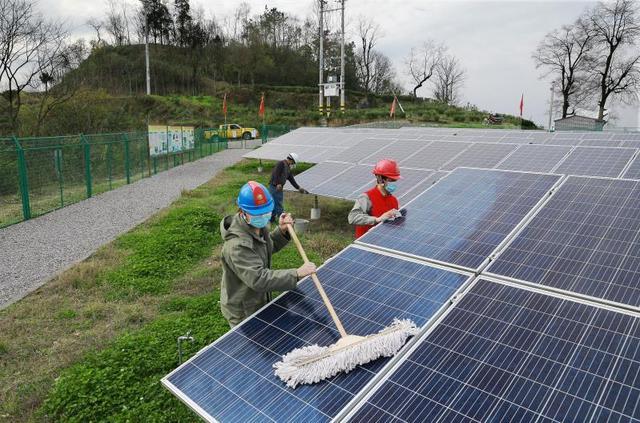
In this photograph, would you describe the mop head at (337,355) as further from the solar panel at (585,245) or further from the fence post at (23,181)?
the fence post at (23,181)

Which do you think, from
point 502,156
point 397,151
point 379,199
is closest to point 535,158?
point 502,156

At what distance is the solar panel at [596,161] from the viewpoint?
8.90m

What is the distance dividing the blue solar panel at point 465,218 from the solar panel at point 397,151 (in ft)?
21.2

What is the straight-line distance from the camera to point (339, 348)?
298cm

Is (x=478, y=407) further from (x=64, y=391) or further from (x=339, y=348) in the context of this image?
(x=64, y=391)

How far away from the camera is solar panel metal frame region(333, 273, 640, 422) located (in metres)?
2.59

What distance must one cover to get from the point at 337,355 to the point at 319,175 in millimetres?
9236

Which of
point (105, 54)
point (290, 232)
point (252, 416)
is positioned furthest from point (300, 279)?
point (105, 54)

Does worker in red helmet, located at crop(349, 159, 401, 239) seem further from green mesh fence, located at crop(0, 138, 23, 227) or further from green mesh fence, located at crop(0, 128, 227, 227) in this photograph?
green mesh fence, located at crop(0, 138, 23, 227)

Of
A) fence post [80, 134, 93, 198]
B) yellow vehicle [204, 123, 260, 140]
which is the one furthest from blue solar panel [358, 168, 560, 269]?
yellow vehicle [204, 123, 260, 140]

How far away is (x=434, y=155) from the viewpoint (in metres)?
11.5

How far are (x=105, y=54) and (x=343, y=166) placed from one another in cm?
7441

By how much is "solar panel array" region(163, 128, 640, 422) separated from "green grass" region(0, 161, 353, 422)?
240 cm

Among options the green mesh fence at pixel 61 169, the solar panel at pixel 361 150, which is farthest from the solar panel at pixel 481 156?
the green mesh fence at pixel 61 169
